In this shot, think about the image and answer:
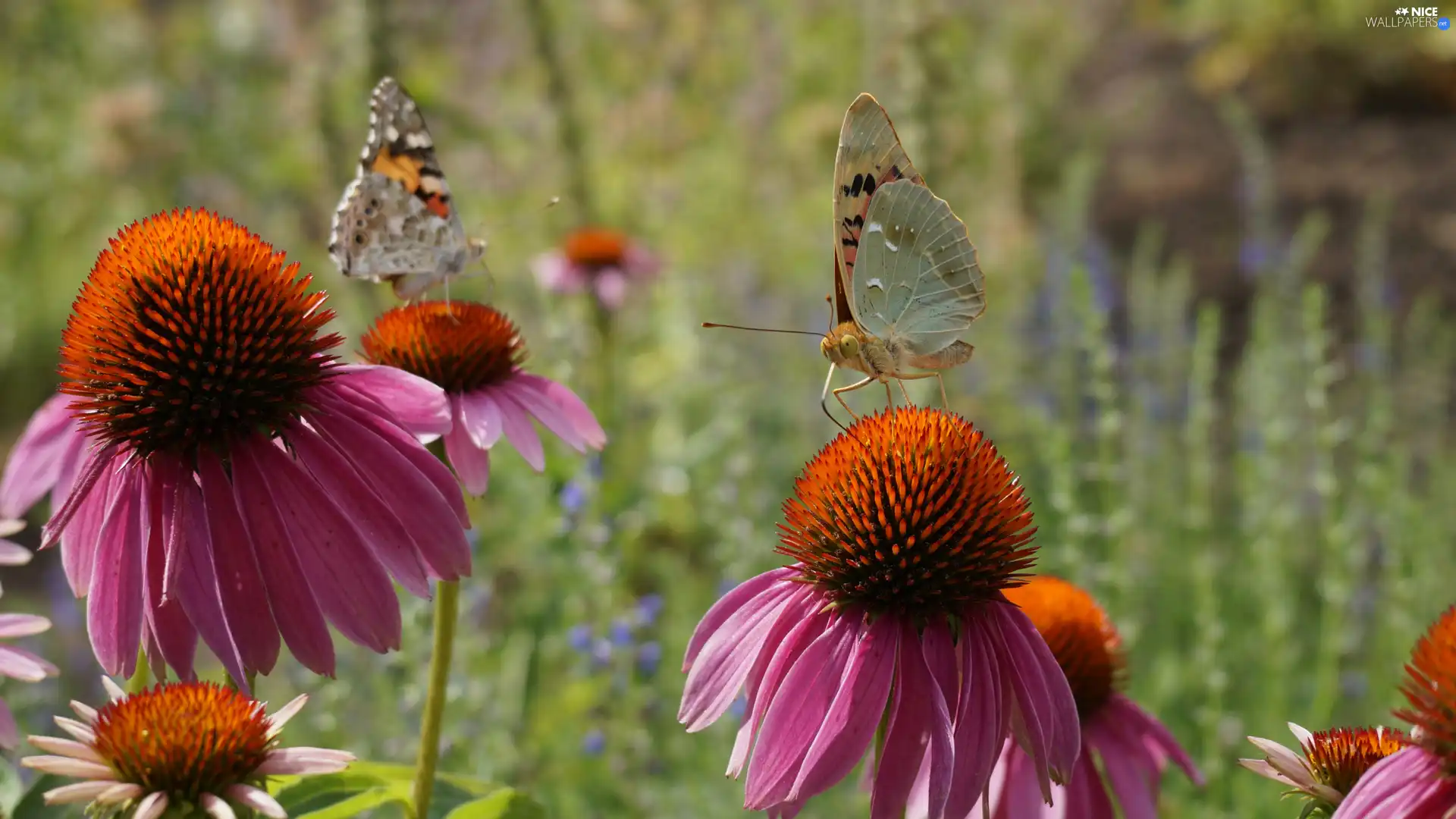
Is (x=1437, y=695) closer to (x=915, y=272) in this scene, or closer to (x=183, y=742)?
(x=915, y=272)

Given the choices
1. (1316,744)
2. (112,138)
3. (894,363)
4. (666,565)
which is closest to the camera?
(1316,744)

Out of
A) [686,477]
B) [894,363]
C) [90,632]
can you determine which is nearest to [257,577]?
[90,632]

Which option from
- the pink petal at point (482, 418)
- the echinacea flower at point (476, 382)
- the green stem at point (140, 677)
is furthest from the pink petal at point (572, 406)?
the green stem at point (140, 677)

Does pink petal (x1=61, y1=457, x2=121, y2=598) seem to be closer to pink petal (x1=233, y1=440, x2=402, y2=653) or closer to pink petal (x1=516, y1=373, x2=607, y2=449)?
pink petal (x1=233, y1=440, x2=402, y2=653)

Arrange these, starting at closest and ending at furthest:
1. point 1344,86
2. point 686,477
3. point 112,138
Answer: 1. point 686,477
2. point 112,138
3. point 1344,86

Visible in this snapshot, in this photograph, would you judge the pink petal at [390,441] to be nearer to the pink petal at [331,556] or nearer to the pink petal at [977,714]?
the pink petal at [331,556]

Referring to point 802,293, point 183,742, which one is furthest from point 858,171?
point 802,293

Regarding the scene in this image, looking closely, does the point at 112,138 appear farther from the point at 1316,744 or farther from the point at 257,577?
the point at 1316,744
